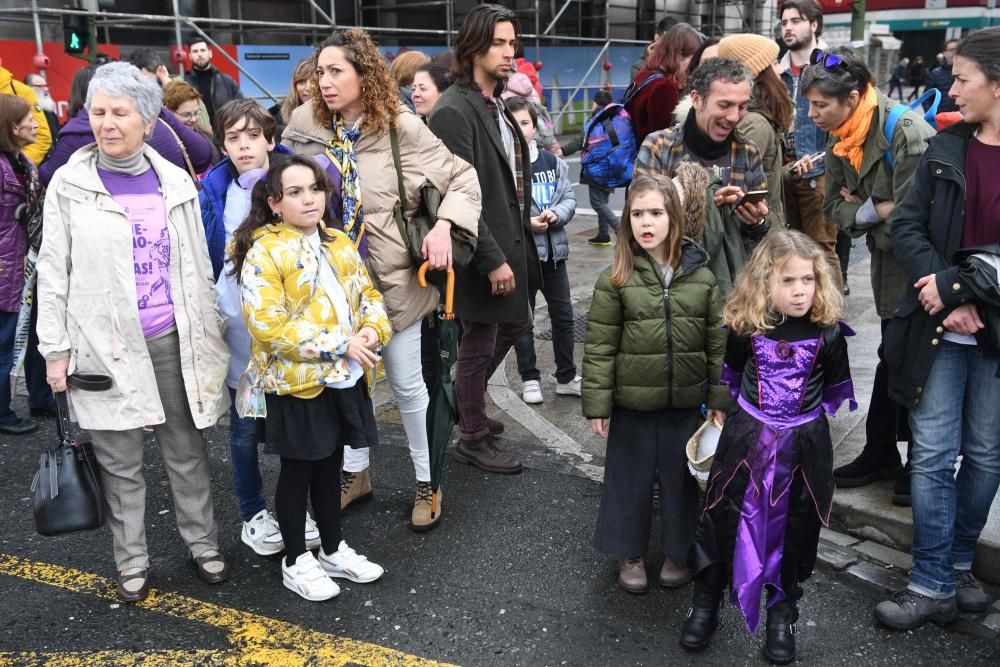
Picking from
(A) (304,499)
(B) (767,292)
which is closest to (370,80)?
(A) (304,499)

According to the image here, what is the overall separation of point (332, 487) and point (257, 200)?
3.57ft

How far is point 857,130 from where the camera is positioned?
3.69m

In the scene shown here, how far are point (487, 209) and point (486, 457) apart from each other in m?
1.21

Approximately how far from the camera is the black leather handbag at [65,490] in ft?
10.6

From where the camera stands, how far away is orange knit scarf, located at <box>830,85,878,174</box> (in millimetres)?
3656

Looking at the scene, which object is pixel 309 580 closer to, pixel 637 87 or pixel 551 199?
pixel 551 199

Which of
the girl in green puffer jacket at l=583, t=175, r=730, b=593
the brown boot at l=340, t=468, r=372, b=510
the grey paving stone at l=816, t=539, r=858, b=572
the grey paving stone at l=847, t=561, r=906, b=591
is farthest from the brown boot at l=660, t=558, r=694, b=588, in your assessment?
the brown boot at l=340, t=468, r=372, b=510

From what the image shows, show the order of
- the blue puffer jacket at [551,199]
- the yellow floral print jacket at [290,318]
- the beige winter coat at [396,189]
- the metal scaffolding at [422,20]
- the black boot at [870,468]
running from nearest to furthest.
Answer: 1. the yellow floral print jacket at [290,318]
2. the beige winter coat at [396,189]
3. the black boot at [870,468]
4. the blue puffer jacket at [551,199]
5. the metal scaffolding at [422,20]

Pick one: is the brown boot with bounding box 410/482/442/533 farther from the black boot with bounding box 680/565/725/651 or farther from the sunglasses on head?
the sunglasses on head

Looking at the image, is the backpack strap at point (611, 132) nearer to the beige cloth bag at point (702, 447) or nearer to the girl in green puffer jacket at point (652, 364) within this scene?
the girl in green puffer jacket at point (652, 364)

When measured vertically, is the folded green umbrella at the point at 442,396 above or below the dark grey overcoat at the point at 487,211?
below

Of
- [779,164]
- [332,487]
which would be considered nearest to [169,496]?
[332,487]

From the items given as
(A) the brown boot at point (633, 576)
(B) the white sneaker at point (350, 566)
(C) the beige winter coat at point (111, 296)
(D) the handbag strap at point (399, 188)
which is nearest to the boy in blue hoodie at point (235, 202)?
(C) the beige winter coat at point (111, 296)

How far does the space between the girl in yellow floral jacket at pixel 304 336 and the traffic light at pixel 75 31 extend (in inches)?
321
